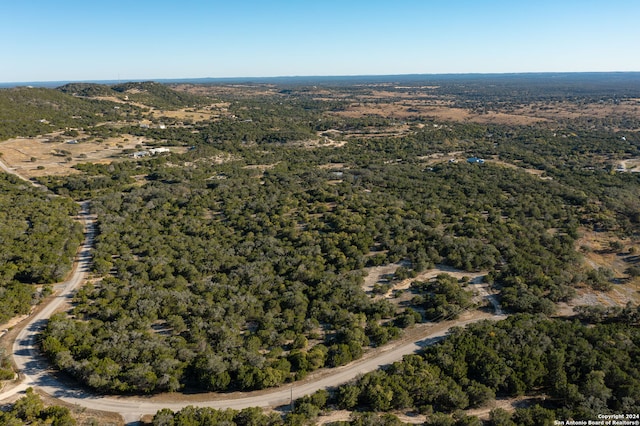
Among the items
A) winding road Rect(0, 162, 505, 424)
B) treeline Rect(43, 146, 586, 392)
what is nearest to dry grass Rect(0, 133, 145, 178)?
treeline Rect(43, 146, 586, 392)

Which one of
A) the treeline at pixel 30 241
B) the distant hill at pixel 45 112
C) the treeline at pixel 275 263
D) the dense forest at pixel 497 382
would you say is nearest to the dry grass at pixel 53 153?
the distant hill at pixel 45 112

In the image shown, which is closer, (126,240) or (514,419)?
(514,419)

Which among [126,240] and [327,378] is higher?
[126,240]

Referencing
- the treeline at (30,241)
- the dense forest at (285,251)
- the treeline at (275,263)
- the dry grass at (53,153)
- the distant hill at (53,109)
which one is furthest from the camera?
the distant hill at (53,109)

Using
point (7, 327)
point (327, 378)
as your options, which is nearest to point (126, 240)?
point (7, 327)

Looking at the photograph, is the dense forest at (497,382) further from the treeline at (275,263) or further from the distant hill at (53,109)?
the distant hill at (53,109)

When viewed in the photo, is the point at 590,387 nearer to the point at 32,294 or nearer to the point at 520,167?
the point at 32,294
